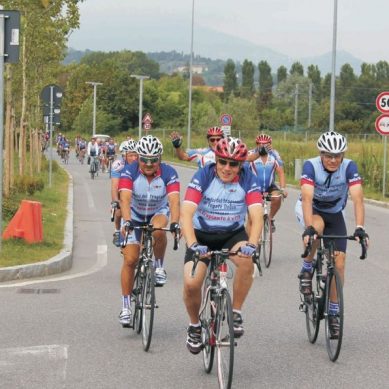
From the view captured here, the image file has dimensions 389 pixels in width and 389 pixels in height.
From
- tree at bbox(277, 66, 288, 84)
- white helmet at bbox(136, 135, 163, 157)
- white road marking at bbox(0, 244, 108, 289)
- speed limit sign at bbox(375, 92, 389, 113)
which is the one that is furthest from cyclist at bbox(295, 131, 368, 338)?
tree at bbox(277, 66, 288, 84)

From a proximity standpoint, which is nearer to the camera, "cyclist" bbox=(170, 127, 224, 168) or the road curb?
the road curb

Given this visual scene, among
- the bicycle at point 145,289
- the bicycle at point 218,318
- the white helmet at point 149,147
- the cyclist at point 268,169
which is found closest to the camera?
Result: the bicycle at point 218,318

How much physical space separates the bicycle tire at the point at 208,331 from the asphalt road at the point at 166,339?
0.11 meters

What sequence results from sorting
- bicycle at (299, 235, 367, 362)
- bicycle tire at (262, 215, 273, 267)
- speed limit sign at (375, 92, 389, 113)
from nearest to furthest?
bicycle at (299, 235, 367, 362)
bicycle tire at (262, 215, 273, 267)
speed limit sign at (375, 92, 389, 113)

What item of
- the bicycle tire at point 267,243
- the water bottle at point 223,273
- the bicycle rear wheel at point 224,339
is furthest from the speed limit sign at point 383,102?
the bicycle rear wheel at point 224,339

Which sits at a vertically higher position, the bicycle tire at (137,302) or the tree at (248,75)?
the tree at (248,75)

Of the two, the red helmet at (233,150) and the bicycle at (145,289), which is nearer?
the red helmet at (233,150)

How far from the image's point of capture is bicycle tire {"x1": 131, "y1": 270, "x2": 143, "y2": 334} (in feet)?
27.6

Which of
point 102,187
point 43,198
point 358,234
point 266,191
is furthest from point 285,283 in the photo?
point 102,187

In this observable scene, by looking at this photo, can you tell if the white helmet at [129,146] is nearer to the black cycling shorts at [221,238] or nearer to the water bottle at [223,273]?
the black cycling shorts at [221,238]

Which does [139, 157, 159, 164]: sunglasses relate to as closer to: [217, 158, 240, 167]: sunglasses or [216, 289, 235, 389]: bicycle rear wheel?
[217, 158, 240, 167]: sunglasses

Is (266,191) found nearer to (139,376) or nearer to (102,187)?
(139,376)

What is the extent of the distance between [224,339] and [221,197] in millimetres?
1129

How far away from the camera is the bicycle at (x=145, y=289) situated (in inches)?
311
